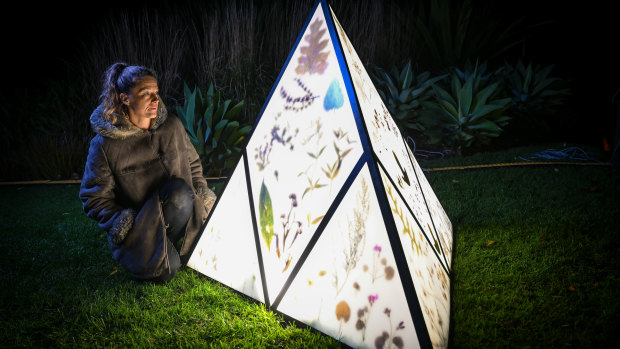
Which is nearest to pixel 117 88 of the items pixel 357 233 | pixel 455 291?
pixel 357 233

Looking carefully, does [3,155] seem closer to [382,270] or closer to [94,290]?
[94,290]

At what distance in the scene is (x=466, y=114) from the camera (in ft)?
13.7

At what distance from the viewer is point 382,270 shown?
3.87 feet

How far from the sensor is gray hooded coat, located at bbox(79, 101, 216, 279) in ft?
5.96

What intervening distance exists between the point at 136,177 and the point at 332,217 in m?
A: 1.20

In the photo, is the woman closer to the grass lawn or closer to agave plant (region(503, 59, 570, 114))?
the grass lawn

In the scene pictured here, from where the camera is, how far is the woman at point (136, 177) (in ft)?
5.94

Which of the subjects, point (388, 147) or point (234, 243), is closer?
point (388, 147)

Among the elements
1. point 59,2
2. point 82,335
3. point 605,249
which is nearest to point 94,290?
point 82,335

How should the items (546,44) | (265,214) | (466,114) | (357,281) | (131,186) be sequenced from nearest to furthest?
(357,281) → (265,214) → (131,186) → (466,114) → (546,44)

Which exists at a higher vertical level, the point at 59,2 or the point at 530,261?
the point at 59,2

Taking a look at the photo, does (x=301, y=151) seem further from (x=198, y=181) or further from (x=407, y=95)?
(x=407, y=95)

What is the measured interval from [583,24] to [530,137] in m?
3.21

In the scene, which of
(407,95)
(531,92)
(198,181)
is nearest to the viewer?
(198,181)
